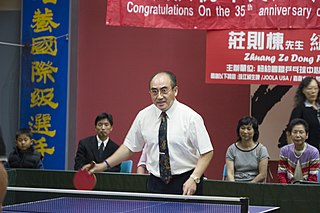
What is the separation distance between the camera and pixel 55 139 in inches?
431

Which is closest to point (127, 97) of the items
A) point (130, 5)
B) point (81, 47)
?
point (81, 47)

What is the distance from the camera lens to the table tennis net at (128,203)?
16.4ft

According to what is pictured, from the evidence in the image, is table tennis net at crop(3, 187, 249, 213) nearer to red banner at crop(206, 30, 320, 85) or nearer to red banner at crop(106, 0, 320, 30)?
red banner at crop(206, 30, 320, 85)

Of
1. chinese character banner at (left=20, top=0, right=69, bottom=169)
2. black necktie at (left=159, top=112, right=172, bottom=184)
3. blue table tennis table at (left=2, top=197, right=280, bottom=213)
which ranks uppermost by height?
chinese character banner at (left=20, top=0, right=69, bottom=169)

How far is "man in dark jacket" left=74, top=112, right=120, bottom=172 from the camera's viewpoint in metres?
9.14

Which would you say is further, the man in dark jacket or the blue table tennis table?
the man in dark jacket

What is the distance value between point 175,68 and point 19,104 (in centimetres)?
232

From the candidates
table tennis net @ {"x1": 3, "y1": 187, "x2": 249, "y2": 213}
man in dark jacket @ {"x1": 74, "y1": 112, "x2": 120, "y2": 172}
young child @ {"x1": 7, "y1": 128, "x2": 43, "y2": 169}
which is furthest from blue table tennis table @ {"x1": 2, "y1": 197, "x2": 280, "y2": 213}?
young child @ {"x1": 7, "y1": 128, "x2": 43, "y2": 169}

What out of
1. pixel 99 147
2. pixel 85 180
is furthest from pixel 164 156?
pixel 99 147

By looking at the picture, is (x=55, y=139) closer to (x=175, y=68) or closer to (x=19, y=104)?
(x=19, y=104)

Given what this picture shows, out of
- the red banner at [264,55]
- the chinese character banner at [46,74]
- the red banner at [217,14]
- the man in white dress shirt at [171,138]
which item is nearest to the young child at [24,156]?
the chinese character banner at [46,74]

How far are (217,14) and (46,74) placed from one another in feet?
9.89

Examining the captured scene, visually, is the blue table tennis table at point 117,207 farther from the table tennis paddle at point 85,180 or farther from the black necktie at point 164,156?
the black necktie at point 164,156

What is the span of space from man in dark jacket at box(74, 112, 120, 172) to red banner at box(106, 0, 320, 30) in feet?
3.92
